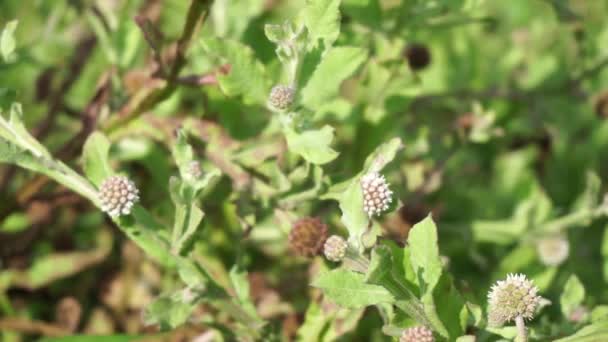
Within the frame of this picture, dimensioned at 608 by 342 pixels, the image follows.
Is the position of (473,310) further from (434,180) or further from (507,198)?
(507,198)

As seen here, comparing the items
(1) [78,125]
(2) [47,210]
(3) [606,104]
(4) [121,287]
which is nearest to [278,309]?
(4) [121,287]

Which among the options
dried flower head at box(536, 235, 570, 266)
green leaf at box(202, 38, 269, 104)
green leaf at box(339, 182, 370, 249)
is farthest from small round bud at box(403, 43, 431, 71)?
green leaf at box(339, 182, 370, 249)

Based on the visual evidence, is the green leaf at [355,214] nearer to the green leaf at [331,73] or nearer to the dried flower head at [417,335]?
the dried flower head at [417,335]

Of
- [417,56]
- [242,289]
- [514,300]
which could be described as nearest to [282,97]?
[242,289]

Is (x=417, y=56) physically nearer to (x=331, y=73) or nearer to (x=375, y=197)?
(x=331, y=73)

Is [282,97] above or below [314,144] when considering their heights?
above

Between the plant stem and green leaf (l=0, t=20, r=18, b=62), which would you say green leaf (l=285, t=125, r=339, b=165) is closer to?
the plant stem
